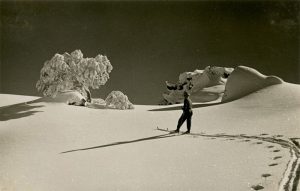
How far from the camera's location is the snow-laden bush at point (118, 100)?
87.7ft

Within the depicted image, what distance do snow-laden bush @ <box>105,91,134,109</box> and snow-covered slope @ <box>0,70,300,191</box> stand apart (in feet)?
23.4

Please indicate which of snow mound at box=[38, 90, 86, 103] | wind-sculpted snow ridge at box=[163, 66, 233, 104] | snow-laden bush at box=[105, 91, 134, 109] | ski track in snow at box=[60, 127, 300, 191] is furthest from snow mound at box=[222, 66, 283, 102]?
wind-sculpted snow ridge at box=[163, 66, 233, 104]

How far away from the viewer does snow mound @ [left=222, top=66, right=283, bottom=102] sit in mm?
26312

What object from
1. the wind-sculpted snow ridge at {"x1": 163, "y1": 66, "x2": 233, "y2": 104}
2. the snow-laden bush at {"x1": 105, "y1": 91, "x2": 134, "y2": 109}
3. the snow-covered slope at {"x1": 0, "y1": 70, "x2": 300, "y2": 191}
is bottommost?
the snow-covered slope at {"x1": 0, "y1": 70, "x2": 300, "y2": 191}

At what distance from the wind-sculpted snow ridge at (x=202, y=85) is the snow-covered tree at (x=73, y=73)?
51.3 meters

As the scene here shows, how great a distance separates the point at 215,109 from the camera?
830 inches

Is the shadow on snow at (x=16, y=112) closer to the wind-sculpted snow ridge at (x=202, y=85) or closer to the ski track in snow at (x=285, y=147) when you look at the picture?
the ski track in snow at (x=285, y=147)

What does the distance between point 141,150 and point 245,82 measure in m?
18.6

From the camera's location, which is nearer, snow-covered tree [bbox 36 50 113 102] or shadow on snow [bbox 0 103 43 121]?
shadow on snow [bbox 0 103 43 121]

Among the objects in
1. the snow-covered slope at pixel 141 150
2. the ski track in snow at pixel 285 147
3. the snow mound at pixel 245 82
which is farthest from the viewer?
the snow mound at pixel 245 82

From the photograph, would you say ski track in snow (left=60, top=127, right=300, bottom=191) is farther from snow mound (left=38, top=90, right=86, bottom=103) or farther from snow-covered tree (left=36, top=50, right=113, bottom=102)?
snow-covered tree (left=36, top=50, right=113, bottom=102)

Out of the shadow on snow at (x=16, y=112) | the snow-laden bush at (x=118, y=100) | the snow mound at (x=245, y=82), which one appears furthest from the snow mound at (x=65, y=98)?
the snow mound at (x=245, y=82)

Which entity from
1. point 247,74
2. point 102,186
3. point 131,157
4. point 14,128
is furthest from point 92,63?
point 102,186

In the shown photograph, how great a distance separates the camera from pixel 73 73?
2498cm
